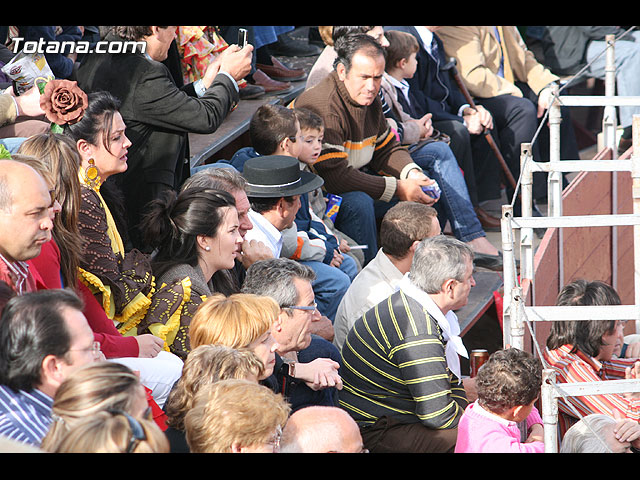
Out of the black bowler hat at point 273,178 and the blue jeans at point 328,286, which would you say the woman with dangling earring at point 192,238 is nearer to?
the black bowler hat at point 273,178

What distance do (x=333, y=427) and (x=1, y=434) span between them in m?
0.80

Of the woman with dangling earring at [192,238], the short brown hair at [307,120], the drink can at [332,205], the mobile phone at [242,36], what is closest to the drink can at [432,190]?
the drink can at [332,205]

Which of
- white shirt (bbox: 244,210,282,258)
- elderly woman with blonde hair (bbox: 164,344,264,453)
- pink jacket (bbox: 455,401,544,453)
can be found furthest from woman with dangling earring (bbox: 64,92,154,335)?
pink jacket (bbox: 455,401,544,453)

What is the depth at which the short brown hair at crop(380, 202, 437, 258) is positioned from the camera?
383 centimetres

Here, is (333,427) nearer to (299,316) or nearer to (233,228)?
(299,316)

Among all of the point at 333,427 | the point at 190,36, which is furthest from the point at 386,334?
the point at 190,36

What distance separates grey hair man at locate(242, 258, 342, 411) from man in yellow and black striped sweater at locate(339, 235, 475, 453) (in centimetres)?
15

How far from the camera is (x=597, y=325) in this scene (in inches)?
140

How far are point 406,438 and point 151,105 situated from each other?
1.66 meters

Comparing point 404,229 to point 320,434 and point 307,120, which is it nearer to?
point 307,120

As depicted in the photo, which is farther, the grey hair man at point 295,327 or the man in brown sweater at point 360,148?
the man in brown sweater at point 360,148

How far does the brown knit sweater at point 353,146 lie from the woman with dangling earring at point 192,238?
1704 millimetres

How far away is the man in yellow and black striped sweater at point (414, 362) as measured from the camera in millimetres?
3004

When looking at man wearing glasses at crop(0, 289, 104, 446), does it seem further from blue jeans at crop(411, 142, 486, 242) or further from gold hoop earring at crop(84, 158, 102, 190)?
blue jeans at crop(411, 142, 486, 242)
